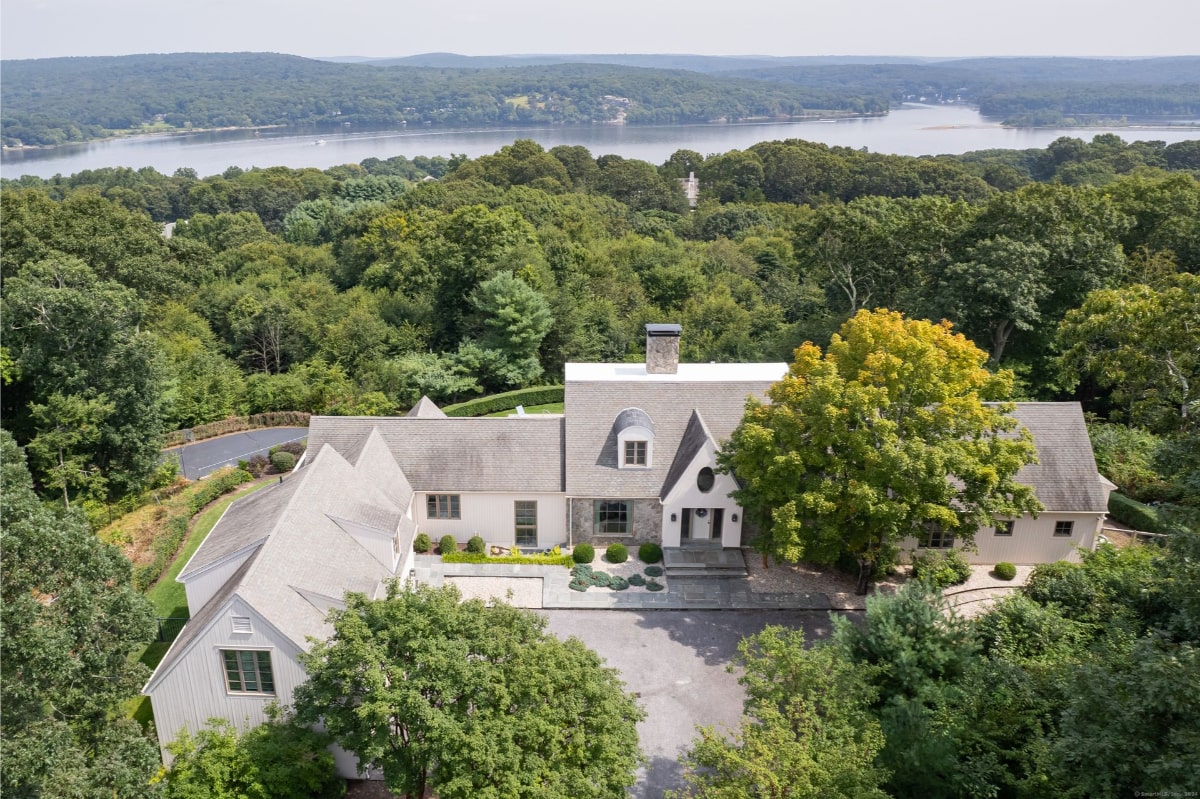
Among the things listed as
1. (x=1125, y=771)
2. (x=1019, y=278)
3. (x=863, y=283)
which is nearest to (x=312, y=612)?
(x=1125, y=771)

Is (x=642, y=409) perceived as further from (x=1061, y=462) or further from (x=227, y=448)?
(x=227, y=448)

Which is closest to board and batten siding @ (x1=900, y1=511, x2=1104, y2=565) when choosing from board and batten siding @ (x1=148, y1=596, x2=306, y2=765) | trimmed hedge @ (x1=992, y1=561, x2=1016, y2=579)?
trimmed hedge @ (x1=992, y1=561, x2=1016, y2=579)

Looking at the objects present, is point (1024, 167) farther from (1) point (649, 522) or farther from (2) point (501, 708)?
(2) point (501, 708)

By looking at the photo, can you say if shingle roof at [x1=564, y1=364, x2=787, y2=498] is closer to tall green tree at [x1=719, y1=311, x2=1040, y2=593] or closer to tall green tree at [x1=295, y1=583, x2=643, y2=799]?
Answer: tall green tree at [x1=719, y1=311, x2=1040, y2=593]

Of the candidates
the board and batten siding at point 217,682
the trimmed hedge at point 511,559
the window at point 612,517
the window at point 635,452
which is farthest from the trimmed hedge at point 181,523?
the window at point 635,452

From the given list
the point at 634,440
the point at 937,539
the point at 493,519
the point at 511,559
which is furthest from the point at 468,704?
the point at 937,539

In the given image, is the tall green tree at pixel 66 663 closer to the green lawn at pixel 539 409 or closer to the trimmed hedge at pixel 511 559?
the trimmed hedge at pixel 511 559
